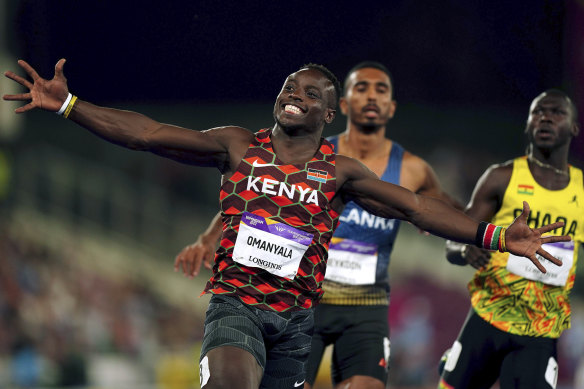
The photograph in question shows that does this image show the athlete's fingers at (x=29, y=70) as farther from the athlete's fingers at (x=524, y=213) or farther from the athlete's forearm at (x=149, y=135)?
the athlete's fingers at (x=524, y=213)

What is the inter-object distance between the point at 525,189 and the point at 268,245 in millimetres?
2204

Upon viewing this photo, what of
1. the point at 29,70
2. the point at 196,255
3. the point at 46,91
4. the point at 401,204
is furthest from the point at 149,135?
the point at 401,204

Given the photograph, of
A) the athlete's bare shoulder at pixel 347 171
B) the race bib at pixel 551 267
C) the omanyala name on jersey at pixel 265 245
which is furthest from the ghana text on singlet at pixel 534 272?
the omanyala name on jersey at pixel 265 245

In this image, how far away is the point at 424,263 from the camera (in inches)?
663

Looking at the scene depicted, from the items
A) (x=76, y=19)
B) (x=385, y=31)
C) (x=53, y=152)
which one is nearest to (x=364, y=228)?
(x=76, y=19)

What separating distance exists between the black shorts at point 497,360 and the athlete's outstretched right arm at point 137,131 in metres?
2.40

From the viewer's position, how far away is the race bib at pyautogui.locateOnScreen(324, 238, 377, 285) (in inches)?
269

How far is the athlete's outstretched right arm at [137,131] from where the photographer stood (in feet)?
16.8

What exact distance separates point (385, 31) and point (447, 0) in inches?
192

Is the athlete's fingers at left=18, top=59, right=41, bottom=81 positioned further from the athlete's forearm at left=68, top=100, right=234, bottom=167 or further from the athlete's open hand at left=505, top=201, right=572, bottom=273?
the athlete's open hand at left=505, top=201, right=572, bottom=273

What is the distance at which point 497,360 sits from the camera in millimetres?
6547

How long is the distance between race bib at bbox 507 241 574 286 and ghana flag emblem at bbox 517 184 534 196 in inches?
A: 15.6

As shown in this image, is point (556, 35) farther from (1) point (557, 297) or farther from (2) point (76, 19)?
(2) point (76, 19)

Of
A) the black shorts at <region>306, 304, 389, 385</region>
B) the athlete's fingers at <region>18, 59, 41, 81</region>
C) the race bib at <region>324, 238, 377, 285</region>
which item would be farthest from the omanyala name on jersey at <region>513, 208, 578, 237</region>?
the athlete's fingers at <region>18, 59, 41, 81</region>
